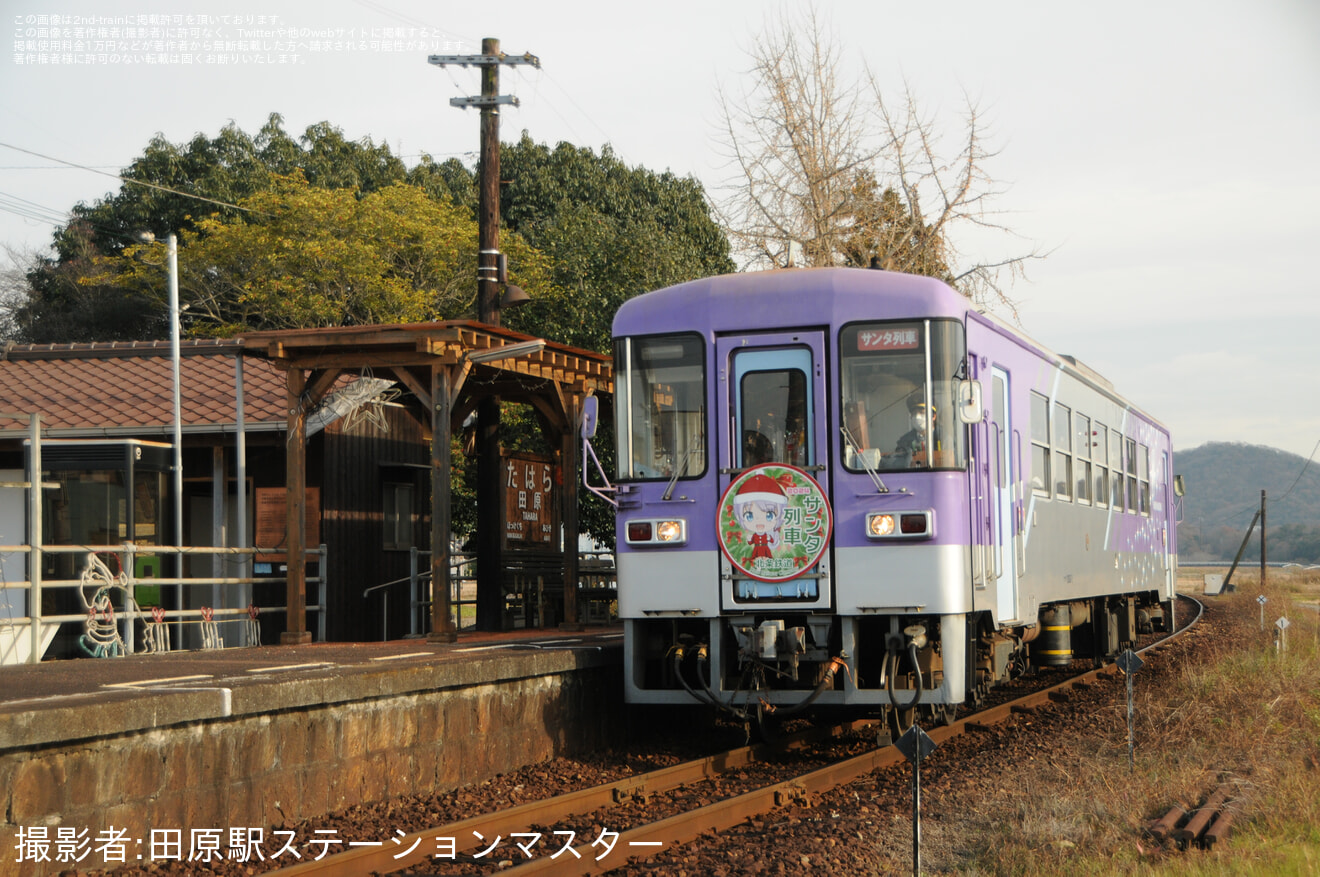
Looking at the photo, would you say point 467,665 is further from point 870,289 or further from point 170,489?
point 170,489

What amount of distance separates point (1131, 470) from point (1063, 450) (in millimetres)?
4249

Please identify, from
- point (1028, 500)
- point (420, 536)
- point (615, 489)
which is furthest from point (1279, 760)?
point (420, 536)

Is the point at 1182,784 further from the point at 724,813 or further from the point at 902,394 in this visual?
the point at 902,394

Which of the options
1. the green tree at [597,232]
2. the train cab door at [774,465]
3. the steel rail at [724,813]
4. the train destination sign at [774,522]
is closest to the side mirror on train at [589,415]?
the train cab door at [774,465]

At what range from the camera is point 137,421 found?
53.0ft

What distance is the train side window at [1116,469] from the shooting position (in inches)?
586

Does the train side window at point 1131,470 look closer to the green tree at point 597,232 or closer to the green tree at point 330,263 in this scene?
the green tree at point 597,232

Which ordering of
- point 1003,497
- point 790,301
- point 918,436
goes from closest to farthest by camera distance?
point 918,436 → point 790,301 → point 1003,497

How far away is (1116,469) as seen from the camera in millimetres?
15219

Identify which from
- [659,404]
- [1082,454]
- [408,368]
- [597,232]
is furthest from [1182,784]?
[597,232]

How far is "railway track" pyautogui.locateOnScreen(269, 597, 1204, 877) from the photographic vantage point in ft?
20.6

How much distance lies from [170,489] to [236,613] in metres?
2.89

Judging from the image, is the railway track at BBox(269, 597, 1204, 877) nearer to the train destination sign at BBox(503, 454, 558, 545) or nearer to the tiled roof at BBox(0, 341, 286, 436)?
the train destination sign at BBox(503, 454, 558, 545)

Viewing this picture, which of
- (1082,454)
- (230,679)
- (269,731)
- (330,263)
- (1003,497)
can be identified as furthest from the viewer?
(330,263)
